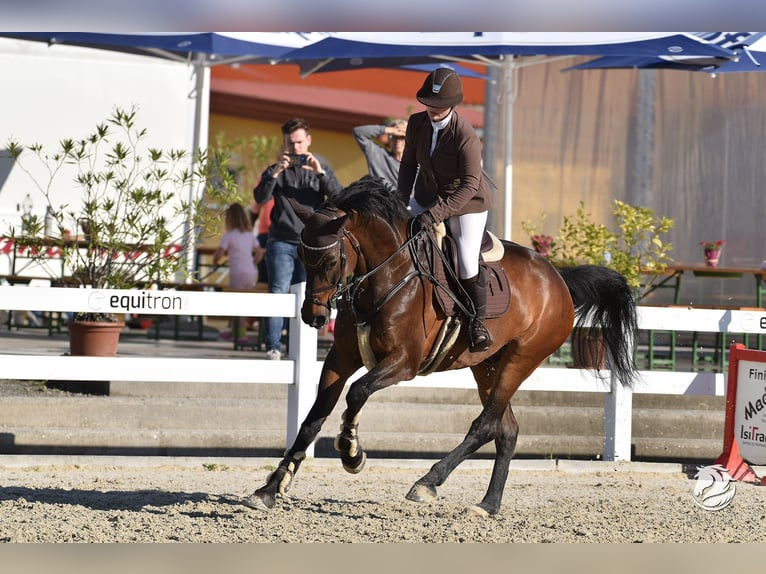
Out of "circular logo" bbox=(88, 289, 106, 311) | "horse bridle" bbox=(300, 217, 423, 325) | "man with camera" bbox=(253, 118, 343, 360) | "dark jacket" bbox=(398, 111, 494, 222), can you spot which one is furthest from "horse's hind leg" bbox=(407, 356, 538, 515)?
"circular logo" bbox=(88, 289, 106, 311)

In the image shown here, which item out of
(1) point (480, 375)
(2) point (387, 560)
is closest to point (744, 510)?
(1) point (480, 375)

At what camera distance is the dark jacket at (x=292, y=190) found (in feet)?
25.8

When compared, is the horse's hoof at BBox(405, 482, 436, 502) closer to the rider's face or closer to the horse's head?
the horse's head

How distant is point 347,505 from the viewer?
17.8 ft

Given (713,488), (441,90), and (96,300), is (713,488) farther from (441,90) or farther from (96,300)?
(96,300)

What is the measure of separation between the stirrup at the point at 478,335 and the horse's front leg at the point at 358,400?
17.3 inches

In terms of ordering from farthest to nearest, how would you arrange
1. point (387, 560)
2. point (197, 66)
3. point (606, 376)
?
point (197, 66), point (606, 376), point (387, 560)

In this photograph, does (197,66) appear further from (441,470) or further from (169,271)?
(441,470)

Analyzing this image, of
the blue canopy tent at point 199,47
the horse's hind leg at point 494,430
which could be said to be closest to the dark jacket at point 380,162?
the blue canopy tent at point 199,47

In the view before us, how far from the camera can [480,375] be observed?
588 cm

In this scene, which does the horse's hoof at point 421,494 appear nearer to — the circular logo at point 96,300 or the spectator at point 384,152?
the circular logo at point 96,300

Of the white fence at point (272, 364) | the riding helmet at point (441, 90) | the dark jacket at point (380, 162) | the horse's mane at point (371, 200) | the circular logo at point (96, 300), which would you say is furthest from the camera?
the dark jacket at point (380, 162)

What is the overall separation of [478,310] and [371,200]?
77 centimetres
